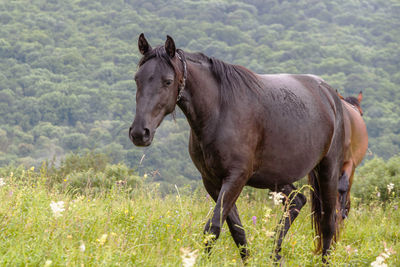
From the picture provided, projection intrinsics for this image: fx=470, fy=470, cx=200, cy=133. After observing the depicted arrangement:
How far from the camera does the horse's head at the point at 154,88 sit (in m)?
3.82

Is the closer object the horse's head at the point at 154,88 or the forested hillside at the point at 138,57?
the horse's head at the point at 154,88

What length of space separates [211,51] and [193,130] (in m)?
94.9

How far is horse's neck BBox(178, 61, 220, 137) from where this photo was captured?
4.40 meters

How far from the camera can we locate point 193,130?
450 cm

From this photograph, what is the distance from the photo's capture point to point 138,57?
175ft

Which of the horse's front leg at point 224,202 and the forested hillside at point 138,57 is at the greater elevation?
the horse's front leg at point 224,202

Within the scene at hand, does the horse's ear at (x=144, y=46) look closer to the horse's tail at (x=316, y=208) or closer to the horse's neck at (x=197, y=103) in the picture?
the horse's neck at (x=197, y=103)

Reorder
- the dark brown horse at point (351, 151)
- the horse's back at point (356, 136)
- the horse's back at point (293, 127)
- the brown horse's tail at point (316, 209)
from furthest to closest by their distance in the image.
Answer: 1. the horse's back at point (356, 136)
2. the dark brown horse at point (351, 151)
3. the brown horse's tail at point (316, 209)
4. the horse's back at point (293, 127)

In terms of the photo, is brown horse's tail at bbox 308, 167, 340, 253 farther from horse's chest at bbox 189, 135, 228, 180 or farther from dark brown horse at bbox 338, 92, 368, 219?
horse's chest at bbox 189, 135, 228, 180


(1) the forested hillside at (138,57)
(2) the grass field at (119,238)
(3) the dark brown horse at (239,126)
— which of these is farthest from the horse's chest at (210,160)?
(1) the forested hillside at (138,57)

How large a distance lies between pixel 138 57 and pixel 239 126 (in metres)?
50.2

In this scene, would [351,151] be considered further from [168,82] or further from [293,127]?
[168,82]

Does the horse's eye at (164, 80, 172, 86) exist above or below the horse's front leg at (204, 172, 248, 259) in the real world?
above

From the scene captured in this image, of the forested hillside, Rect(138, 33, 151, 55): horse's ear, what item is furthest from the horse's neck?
the forested hillside
